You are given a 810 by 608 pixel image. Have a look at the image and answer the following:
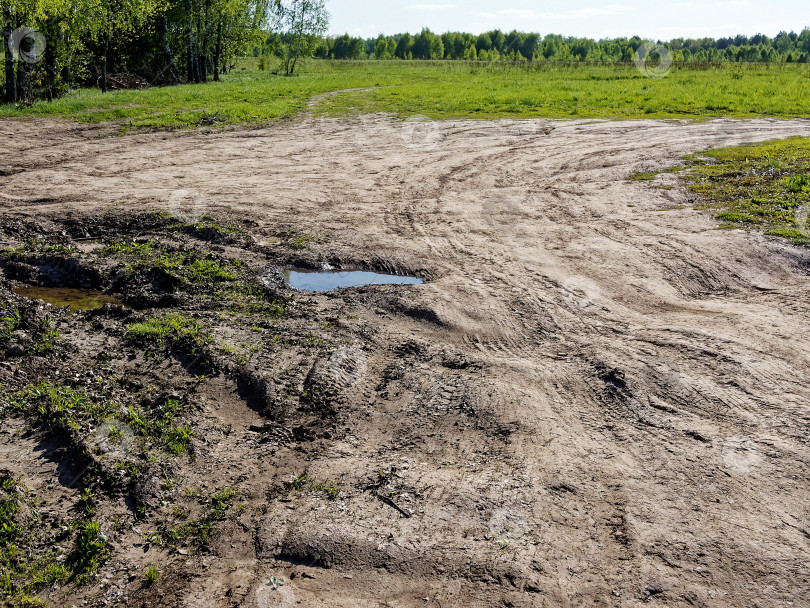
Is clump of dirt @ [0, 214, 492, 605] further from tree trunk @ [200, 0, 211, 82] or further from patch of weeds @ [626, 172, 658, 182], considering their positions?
tree trunk @ [200, 0, 211, 82]

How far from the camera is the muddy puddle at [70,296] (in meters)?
7.98

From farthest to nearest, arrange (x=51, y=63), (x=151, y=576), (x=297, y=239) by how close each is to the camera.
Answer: (x=51, y=63) < (x=297, y=239) < (x=151, y=576)

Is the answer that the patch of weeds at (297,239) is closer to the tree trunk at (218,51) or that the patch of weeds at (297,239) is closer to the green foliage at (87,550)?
the green foliage at (87,550)

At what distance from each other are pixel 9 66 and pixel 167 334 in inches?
720

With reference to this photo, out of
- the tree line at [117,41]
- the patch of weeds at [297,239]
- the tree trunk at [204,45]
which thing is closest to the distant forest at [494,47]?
the tree line at [117,41]

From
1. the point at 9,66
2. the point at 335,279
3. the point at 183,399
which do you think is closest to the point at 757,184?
the point at 335,279

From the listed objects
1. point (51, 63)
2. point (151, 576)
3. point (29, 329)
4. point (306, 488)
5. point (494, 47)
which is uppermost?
point (494, 47)

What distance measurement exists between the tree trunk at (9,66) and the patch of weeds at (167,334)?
17453 millimetres

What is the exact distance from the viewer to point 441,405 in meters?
6.11

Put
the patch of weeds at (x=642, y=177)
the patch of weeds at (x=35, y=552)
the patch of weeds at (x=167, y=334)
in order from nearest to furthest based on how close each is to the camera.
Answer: the patch of weeds at (x=35, y=552) → the patch of weeds at (x=167, y=334) → the patch of weeds at (x=642, y=177)

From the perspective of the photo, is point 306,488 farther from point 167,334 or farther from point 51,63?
point 51,63

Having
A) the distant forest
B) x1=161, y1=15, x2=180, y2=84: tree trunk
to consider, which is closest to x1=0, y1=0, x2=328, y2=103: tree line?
x1=161, y1=15, x2=180, y2=84: tree trunk

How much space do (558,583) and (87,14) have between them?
27032 mm

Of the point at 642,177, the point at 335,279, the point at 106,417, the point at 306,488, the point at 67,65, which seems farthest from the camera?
the point at 67,65
